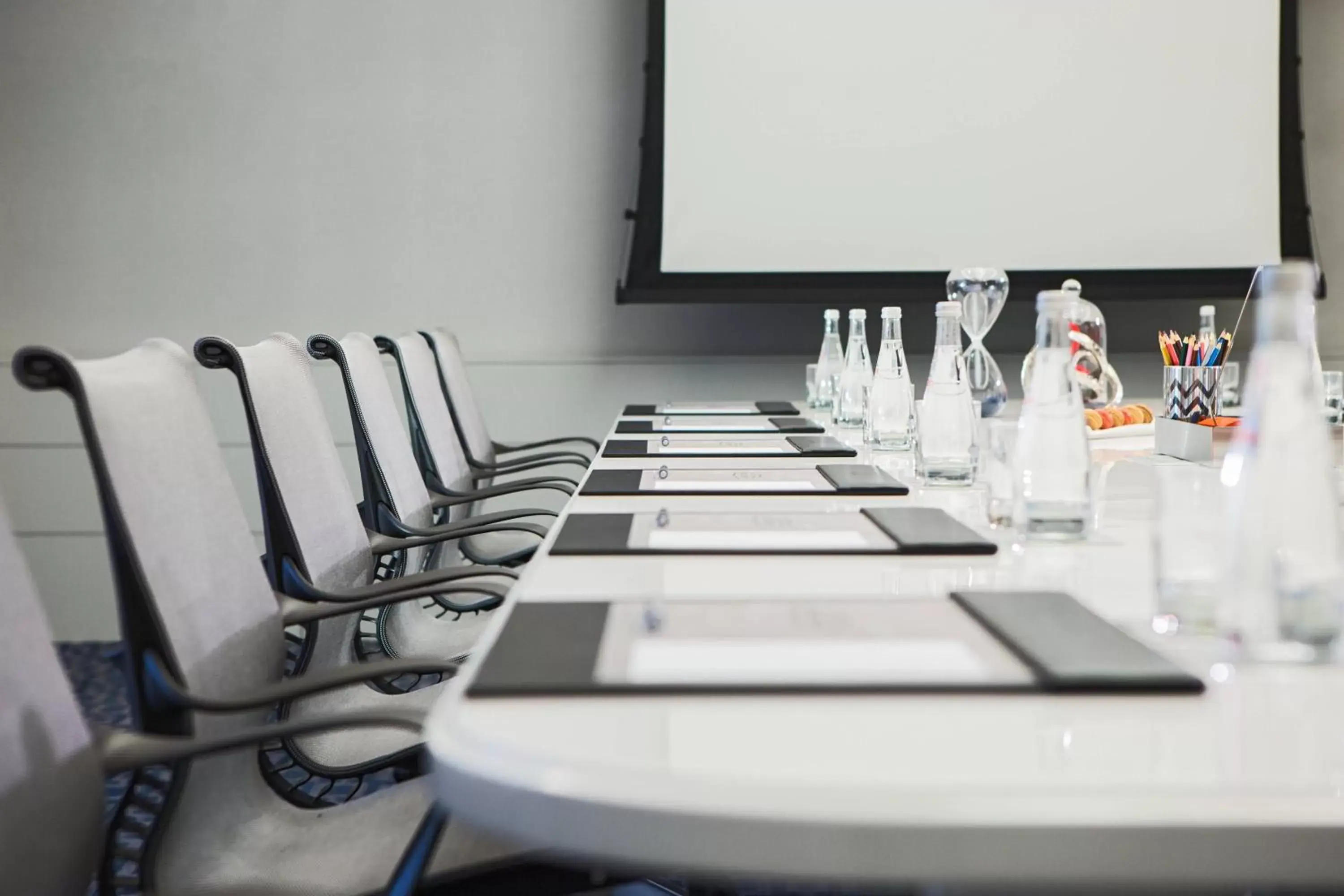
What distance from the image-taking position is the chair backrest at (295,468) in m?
1.74

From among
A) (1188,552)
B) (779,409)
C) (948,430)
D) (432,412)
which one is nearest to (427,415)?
(432,412)

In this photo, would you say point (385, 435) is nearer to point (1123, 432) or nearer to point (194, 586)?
point (194, 586)

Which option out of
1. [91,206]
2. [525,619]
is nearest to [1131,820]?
[525,619]

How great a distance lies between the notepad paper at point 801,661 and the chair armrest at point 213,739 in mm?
243

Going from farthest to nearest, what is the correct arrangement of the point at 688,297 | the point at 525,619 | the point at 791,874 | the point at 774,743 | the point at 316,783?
the point at 688,297 → the point at 316,783 → the point at 525,619 → the point at 774,743 → the point at 791,874

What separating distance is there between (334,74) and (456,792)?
15.5 feet

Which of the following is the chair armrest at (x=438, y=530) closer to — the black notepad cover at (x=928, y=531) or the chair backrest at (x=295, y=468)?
the chair backrest at (x=295, y=468)

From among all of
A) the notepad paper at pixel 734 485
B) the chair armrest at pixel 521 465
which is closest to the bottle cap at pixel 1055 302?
the notepad paper at pixel 734 485

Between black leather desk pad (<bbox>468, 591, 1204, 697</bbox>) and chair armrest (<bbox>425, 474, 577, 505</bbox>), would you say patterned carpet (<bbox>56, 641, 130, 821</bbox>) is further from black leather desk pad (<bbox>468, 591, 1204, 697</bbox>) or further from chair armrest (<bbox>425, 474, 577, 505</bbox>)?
black leather desk pad (<bbox>468, 591, 1204, 697</bbox>)

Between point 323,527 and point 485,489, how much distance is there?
34.5 inches

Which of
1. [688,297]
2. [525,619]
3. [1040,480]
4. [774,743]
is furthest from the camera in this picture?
[688,297]

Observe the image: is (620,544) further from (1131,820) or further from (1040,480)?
(1131,820)

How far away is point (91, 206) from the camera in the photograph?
498 centimetres

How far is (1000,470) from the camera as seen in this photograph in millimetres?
1429
